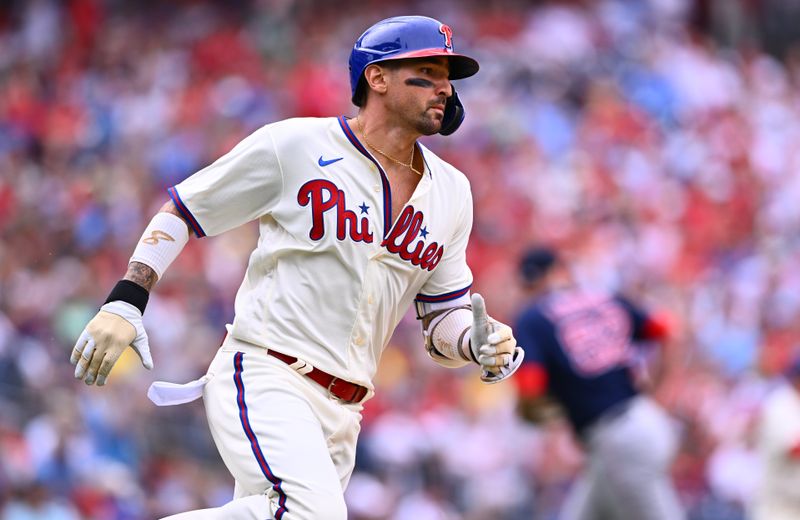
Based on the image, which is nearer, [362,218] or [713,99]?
[362,218]

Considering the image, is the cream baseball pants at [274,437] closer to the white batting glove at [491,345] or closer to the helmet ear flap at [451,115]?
the white batting glove at [491,345]

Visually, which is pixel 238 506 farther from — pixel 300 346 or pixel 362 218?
pixel 362 218

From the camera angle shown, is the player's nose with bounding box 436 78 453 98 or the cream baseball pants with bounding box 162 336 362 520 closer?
the cream baseball pants with bounding box 162 336 362 520

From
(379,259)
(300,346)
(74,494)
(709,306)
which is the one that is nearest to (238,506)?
(300,346)

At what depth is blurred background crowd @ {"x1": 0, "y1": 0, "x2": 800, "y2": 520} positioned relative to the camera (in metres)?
10.8

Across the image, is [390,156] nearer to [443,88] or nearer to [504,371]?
[443,88]

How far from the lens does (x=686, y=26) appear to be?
18094mm

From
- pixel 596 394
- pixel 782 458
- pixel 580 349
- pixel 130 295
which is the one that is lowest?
pixel 782 458

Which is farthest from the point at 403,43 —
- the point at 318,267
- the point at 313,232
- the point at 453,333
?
the point at 453,333

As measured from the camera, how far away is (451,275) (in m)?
5.39

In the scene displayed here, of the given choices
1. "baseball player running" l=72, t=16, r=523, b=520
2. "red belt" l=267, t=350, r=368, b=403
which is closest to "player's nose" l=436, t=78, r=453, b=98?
"baseball player running" l=72, t=16, r=523, b=520

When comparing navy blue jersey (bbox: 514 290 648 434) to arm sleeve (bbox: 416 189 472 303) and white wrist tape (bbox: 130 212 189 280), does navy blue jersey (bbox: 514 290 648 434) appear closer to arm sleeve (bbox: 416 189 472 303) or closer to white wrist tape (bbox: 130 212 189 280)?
arm sleeve (bbox: 416 189 472 303)

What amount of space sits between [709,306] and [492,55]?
464cm

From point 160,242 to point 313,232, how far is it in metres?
0.56
